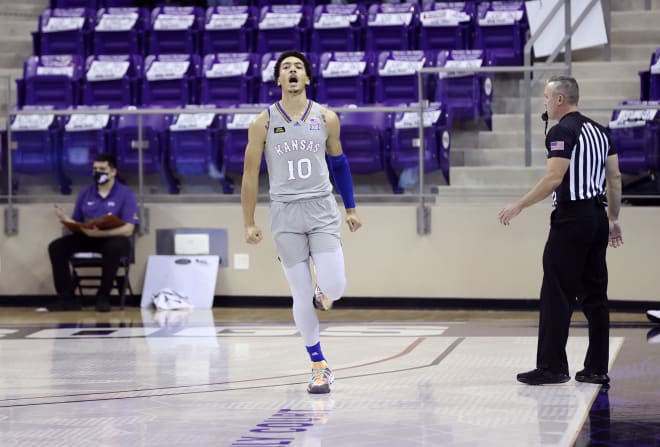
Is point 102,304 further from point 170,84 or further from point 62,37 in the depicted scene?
point 62,37

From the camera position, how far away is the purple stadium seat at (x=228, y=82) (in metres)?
12.2

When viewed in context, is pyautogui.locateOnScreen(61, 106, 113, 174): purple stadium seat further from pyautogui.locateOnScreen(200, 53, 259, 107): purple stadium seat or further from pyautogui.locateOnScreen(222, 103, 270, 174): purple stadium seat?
pyautogui.locateOnScreen(200, 53, 259, 107): purple stadium seat

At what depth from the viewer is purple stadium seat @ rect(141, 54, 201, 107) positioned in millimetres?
12422

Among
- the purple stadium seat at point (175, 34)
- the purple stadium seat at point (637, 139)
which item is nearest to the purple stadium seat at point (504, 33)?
the purple stadium seat at point (637, 139)

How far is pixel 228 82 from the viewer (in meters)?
12.3

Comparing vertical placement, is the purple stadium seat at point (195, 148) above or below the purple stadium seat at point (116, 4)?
below

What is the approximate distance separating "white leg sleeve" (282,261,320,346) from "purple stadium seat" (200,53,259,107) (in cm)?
623

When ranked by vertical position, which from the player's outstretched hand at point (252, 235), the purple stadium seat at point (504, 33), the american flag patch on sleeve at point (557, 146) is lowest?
the player's outstretched hand at point (252, 235)

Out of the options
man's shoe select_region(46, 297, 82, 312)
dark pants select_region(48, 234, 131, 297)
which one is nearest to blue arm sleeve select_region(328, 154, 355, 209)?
dark pants select_region(48, 234, 131, 297)

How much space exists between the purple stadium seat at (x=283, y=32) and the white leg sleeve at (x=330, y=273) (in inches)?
287

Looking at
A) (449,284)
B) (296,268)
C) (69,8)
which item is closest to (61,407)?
(296,268)

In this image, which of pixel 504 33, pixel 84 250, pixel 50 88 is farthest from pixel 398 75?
pixel 50 88

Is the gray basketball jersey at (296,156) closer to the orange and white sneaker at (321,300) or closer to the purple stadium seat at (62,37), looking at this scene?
the orange and white sneaker at (321,300)

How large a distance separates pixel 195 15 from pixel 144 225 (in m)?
3.63
